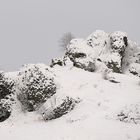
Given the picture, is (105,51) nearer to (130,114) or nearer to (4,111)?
(4,111)

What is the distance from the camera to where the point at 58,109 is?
1655 cm

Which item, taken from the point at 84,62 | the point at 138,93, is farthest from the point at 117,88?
the point at 84,62

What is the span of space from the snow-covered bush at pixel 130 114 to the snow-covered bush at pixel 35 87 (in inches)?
175

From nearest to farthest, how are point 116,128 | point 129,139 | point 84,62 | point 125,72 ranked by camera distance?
point 129,139 < point 116,128 < point 84,62 < point 125,72

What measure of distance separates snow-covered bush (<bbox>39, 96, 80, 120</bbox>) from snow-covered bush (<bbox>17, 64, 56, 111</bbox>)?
2.95 feet

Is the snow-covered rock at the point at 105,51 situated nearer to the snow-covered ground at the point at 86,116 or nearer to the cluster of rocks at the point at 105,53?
the cluster of rocks at the point at 105,53

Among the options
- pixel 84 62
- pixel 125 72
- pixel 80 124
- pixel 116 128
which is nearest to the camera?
pixel 116 128

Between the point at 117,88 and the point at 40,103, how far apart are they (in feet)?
15.6

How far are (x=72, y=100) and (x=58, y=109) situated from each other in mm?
1004

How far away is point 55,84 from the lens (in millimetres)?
18172

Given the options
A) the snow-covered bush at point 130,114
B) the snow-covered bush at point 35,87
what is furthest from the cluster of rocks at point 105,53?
the snow-covered bush at point 130,114

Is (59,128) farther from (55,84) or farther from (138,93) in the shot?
(138,93)

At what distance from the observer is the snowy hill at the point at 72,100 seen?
14.5 metres

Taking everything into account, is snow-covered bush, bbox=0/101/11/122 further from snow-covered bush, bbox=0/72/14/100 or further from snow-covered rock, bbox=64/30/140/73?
snow-covered rock, bbox=64/30/140/73
